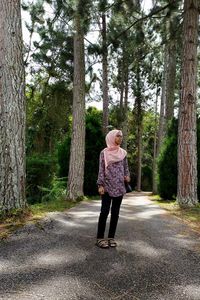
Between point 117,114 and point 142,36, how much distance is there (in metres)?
15.8

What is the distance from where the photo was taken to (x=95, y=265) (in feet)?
15.2

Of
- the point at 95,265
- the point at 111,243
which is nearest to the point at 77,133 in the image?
the point at 111,243

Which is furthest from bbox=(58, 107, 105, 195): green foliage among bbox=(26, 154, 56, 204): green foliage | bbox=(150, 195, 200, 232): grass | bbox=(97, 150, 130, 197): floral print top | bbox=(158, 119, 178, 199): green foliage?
bbox=(97, 150, 130, 197): floral print top

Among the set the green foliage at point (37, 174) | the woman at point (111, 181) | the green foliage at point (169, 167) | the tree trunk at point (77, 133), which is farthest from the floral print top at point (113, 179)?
the green foliage at point (37, 174)

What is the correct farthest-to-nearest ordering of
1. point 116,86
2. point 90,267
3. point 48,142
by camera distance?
point 116,86, point 48,142, point 90,267

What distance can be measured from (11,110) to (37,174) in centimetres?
1147

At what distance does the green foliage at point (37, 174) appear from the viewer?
1806cm

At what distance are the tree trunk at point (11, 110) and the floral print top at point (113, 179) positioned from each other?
2.43 metres

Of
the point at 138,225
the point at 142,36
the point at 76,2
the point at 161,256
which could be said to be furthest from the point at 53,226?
the point at 142,36

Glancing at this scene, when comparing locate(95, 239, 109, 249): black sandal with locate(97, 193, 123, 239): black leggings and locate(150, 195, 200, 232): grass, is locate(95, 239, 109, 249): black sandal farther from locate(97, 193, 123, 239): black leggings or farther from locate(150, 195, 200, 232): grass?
locate(150, 195, 200, 232): grass

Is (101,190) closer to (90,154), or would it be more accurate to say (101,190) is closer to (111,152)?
(111,152)

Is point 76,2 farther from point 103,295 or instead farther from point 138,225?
point 103,295

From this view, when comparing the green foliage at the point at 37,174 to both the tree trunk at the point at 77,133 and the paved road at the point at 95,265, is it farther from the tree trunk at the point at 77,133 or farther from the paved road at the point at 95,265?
the paved road at the point at 95,265

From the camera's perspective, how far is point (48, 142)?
26.0m
